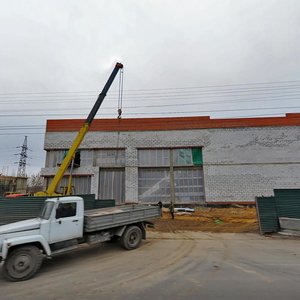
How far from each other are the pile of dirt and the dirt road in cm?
493

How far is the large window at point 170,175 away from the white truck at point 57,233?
16071 mm

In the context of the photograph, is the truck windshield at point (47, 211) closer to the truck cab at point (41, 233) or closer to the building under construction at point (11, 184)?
the truck cab at point (41, 233)

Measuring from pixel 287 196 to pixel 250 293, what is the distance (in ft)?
35.7

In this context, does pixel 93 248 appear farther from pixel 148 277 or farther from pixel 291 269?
pixel 291 269

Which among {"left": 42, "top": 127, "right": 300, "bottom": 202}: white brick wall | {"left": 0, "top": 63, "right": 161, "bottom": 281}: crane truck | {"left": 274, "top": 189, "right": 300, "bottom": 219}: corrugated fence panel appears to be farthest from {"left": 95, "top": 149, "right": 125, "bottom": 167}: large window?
{"left": 274, "top": 189, "right": 300, "bottom": 219}: corrugated fence panel

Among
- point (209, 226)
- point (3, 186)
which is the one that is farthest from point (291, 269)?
point (3, 186)

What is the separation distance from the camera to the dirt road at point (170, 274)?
214 inches

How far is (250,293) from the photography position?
5.24 metres

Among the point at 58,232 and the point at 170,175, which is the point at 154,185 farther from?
the point at 58,232

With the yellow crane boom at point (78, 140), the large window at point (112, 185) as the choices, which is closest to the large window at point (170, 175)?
the large window at point (112, 185)

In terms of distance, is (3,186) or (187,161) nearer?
(187,161)

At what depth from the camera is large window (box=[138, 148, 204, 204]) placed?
88.5ft

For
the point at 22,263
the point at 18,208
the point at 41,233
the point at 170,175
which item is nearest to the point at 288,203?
the point at 41,233

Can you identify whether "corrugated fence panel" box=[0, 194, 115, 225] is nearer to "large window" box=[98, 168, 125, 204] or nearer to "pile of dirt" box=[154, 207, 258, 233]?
"pile of dirt" box=[154, 207, 258, 233]
